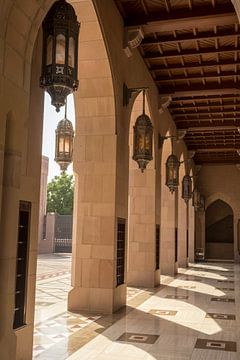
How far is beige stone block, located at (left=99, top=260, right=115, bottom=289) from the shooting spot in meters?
7.48

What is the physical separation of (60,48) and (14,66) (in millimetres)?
751

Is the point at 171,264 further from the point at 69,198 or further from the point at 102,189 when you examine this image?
the point at 69,198

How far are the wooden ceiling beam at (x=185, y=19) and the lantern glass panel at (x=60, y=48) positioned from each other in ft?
14.4

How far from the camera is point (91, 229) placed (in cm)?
772

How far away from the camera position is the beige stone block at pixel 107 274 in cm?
748

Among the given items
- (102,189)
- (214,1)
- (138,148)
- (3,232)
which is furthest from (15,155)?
(214,1)

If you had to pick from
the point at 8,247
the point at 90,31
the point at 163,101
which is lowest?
the point at 8,247

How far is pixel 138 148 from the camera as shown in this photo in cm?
821

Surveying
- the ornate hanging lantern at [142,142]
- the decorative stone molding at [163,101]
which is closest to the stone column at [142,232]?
the decorative stone molding at [163,101]

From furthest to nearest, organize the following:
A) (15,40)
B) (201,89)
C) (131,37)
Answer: (201,89), (131,37), (15,40)

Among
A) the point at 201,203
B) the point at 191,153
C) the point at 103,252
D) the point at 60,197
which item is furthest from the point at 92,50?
the point at 60,197

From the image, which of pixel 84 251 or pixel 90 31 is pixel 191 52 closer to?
pixel 90 31

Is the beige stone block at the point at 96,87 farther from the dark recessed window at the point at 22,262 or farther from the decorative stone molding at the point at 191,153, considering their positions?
the decorative stone molding at the point at 191,153

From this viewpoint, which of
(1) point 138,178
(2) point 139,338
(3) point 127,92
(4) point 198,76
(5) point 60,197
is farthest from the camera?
(5) point 60,197
